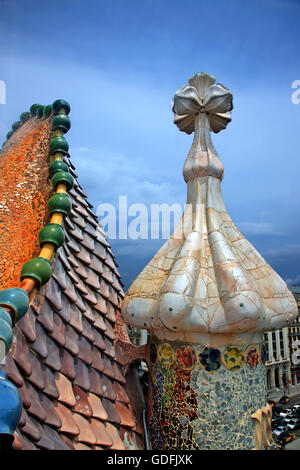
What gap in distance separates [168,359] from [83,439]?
1189 mm

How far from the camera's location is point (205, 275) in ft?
13.1

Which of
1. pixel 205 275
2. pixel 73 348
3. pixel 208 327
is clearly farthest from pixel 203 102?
pixel 73 348

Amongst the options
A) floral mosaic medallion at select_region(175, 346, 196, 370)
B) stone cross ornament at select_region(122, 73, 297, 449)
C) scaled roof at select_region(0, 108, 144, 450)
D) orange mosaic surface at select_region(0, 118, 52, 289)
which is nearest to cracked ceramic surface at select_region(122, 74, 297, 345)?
stone cross ornament at select_region(122, 73, 297, 449)

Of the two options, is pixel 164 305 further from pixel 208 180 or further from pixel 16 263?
pixel 208 180

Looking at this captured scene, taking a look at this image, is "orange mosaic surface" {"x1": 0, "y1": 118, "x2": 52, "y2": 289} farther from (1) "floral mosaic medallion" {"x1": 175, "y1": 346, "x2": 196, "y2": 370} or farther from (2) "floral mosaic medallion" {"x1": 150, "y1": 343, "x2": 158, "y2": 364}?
(1) "floral mosaic medallion" {"x1": 175, "y1": 346, "x2": 196, "y2": 370}

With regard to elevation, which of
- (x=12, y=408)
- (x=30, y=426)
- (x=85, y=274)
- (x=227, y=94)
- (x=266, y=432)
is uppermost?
(x=227, y=94)

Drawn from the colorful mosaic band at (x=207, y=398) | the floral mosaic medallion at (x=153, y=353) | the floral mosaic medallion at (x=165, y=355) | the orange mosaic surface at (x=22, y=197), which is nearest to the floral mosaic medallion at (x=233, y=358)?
the colorful mosaic band at (x=207, y=398)

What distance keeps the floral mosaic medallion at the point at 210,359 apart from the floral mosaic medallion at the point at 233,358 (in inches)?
3.0

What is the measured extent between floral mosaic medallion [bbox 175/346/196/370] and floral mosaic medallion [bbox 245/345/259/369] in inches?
22.9

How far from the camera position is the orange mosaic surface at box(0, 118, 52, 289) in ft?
11.9

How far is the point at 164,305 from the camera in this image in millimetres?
3648

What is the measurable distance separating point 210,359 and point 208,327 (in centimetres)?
36

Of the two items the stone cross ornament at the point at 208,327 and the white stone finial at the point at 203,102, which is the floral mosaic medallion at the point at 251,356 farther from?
the white stone finial at the point at 203,102
